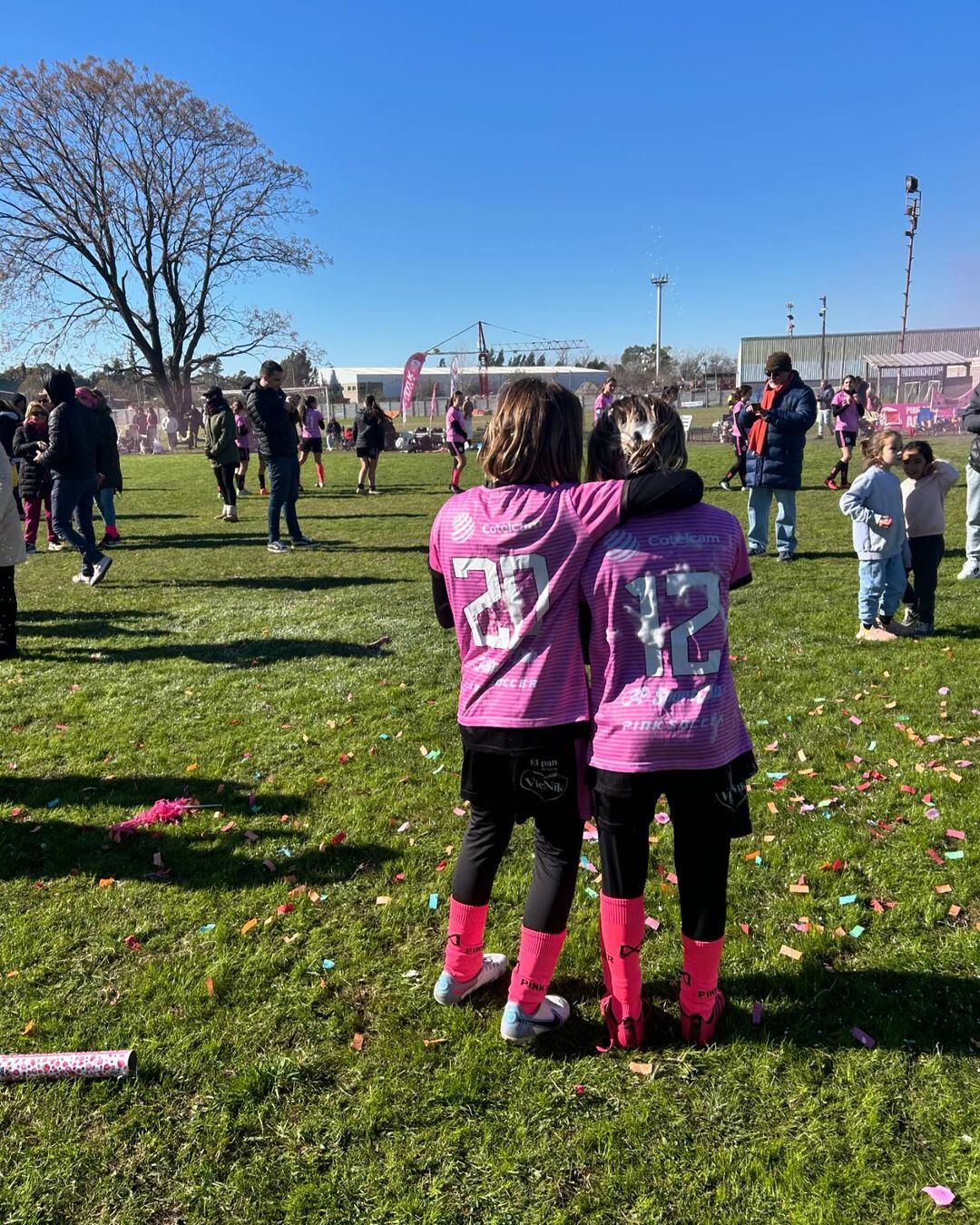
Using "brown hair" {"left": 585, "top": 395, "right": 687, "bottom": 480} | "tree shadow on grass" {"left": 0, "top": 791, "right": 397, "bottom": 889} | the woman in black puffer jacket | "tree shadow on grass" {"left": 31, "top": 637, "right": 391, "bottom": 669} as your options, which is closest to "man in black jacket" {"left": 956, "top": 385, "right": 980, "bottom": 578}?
"tree shadow on grass" {"left": 31, "top": 637, "right": 391, "bottom": 669}

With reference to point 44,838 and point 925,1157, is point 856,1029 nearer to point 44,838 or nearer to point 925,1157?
point 925,1157

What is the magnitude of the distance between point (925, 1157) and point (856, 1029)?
44 centimetres

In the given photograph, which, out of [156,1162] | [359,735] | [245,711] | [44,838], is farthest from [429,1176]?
[245,711]

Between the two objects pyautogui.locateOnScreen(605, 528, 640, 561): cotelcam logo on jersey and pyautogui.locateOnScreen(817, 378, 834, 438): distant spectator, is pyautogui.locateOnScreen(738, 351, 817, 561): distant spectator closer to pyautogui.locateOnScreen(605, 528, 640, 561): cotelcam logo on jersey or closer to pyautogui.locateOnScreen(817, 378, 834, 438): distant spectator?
pyautogui.locateOnScreen(605, 528, 640, 561): cotelcam logo on jersey

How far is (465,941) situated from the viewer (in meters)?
2.56

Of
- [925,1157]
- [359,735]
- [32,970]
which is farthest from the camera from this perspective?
[359,735]

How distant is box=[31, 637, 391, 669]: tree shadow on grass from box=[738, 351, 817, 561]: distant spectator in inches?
198

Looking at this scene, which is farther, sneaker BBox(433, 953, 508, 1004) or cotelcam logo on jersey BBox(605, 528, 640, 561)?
sneaker BBox(433, 953, 508, 1004)

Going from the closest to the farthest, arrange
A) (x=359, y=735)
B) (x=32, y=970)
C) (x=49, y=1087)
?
(x=49, y=1087), (x=32, y=970), (x=359, y=735)

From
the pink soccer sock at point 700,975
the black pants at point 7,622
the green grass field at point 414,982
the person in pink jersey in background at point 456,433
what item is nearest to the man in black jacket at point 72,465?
the black pants at point 7,622

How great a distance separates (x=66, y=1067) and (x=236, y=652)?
15.0 ft

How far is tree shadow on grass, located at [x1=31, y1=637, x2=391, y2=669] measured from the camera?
650 cm

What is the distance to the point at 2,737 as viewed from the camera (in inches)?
196

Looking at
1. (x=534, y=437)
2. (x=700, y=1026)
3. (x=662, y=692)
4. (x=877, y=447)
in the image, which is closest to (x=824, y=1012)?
(x=700, y=1026)
